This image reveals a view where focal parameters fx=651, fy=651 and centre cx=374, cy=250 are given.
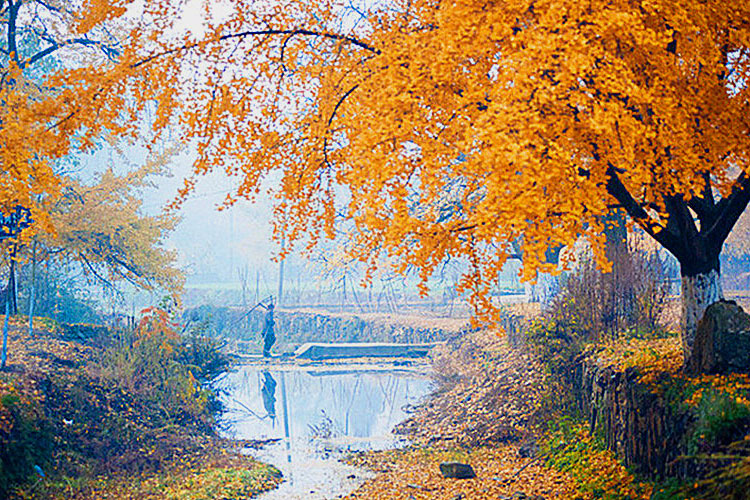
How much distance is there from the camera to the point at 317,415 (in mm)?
13266

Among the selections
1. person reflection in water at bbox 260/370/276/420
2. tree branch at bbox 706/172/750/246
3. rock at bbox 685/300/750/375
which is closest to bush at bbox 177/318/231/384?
person reflection in water at bbox 260/370/276/420

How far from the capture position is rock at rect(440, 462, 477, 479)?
26.1 feet

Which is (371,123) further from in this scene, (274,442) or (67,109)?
(274,442)

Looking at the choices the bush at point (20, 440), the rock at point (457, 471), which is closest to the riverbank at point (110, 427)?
the bush at point (20, 440)

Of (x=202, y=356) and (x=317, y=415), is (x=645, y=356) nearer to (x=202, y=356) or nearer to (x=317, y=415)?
(x=317, y=415)

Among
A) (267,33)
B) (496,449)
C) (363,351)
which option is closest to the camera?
(267,33)

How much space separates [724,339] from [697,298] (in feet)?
2.08

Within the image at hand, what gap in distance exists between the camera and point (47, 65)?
20.5m

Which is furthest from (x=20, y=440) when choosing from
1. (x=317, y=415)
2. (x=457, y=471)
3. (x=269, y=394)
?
(x=269, y=394)

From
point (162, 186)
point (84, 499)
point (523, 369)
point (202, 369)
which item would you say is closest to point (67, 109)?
point (84, 499)

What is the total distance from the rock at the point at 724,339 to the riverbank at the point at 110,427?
5.30 m

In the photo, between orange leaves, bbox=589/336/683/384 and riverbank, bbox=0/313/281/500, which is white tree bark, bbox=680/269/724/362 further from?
riverbank, bbox=0/313/281/500

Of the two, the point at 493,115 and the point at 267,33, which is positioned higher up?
the point at 267,33

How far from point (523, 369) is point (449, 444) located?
2.25m
